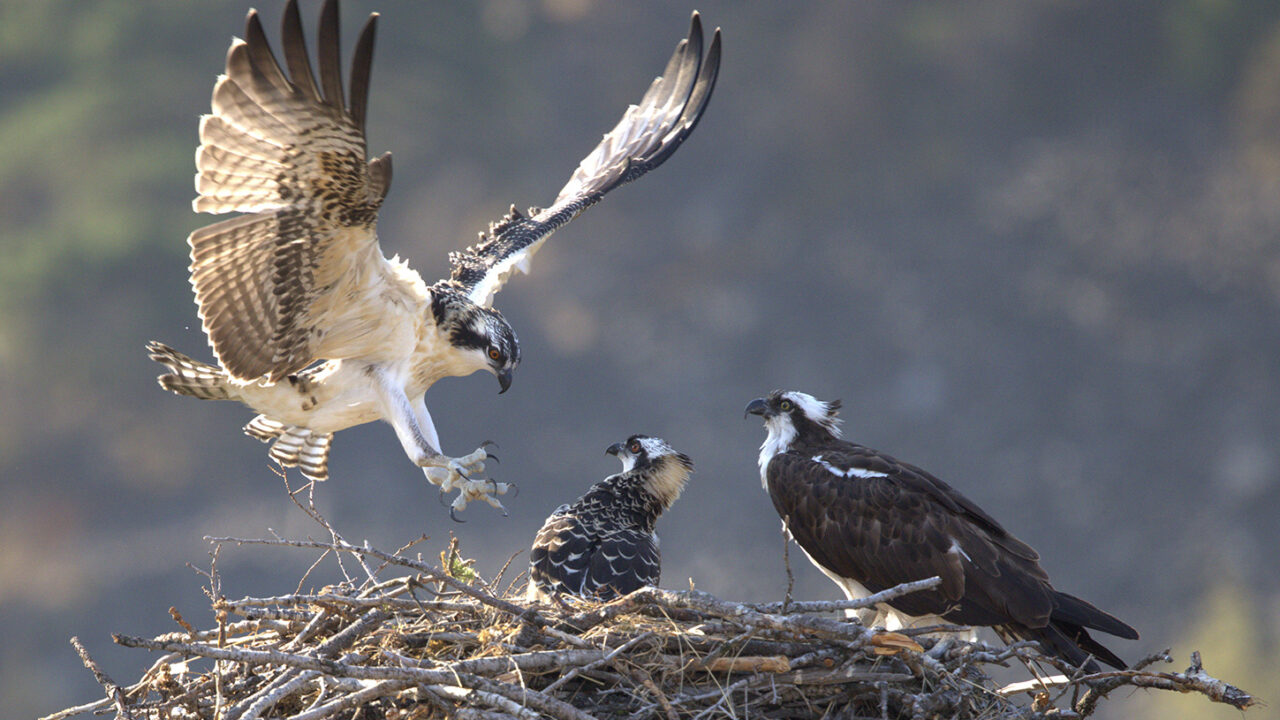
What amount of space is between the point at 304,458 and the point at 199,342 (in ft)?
33.2

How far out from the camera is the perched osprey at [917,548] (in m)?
4.66

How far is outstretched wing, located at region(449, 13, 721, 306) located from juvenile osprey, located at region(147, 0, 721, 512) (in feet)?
0.10

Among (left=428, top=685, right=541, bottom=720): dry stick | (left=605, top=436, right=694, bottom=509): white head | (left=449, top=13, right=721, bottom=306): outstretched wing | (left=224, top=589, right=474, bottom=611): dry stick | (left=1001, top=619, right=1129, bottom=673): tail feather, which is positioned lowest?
(left=428, top=685, right=541, bottom=720): dry stick

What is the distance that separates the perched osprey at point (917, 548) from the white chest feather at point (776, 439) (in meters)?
0.06

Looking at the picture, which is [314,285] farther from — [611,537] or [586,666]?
[586,666]

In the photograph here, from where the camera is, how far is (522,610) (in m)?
3.98

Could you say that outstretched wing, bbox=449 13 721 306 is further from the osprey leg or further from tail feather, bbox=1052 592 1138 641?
tail feather, bbox=1052 592 1138 641

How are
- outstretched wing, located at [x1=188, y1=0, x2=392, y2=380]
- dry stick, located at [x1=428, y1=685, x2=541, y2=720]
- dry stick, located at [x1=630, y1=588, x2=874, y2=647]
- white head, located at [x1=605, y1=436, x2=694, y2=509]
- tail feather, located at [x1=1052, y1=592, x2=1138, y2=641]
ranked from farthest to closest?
white head, located at [x1=605, y1=436, x2=694, y2=509] < tail feather, located at [x1=1052, y1=592, x2=1138, y2=641] < outstretched wing, located at [x1=188, y1=0, x2=392, y2=380] < dry stick, located at [x1=630, y1=588, x2=874, y2=647] < dry stick, located at [x1=428, y1=685, x2=541, y2=720]

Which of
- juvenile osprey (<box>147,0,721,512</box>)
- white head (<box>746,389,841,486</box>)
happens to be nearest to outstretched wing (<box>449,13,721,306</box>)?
juvenile osprey (<box>147,0,721,512</box>)

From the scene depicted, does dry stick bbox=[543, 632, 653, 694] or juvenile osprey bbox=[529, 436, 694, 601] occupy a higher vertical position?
juvenile osprey bbox=[529, 436, 694, 601]

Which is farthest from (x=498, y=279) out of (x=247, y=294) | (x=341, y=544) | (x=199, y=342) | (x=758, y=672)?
(x=199, y=342)

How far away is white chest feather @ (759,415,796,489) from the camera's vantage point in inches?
218

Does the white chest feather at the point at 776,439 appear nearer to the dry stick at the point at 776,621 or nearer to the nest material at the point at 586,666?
the nest material at the point at 586,666

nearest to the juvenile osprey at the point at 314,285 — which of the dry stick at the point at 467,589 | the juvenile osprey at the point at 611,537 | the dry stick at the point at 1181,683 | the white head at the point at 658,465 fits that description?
the juvenile osprey at the point at 611,537
